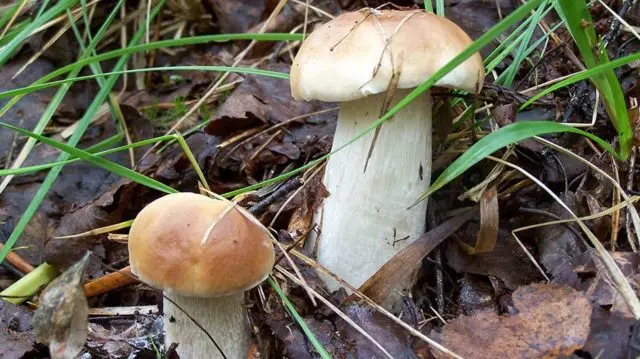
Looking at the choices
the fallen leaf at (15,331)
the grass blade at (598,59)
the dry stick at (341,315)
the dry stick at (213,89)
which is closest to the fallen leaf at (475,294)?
the dry stick at (341,315)

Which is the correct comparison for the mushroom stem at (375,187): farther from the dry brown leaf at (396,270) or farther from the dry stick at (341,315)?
the dry stick at (341,315)

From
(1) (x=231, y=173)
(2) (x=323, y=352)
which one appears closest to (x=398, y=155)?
(2) (x=323, y=352)

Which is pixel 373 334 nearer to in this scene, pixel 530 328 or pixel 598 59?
pixel 530 328

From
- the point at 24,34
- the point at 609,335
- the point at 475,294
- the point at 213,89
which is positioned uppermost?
the point at 24,34

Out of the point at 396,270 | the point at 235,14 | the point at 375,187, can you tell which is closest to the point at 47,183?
the point at 375,187

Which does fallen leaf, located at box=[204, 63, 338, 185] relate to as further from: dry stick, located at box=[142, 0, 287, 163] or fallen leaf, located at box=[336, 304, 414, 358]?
fallen leaf, located at box=[336, 304, 414, 358]

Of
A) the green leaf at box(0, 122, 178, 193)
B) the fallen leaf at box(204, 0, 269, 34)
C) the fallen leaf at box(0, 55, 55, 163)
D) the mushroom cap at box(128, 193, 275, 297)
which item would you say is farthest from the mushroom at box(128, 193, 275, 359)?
the fallen leaf at box(204, 0, 269, 34)

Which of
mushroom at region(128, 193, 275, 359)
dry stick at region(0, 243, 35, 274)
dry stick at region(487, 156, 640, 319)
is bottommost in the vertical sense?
dry stick at region(0, 243, 35, 274)

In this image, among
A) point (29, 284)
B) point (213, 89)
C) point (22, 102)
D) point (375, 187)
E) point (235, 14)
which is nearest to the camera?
point (375, 187)
